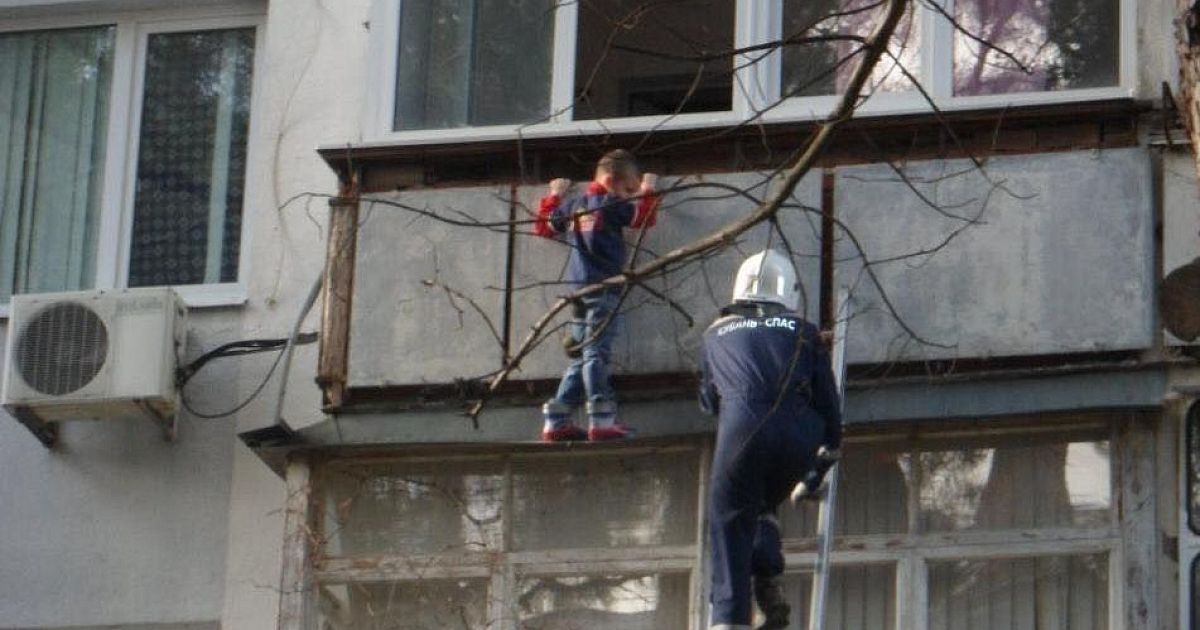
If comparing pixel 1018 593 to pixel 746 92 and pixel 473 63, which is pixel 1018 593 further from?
pixel 473 63

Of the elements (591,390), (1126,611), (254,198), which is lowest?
(1126,611)

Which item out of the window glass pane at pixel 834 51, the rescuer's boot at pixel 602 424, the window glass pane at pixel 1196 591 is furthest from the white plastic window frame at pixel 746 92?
the window glass pane at pixel 1196 591

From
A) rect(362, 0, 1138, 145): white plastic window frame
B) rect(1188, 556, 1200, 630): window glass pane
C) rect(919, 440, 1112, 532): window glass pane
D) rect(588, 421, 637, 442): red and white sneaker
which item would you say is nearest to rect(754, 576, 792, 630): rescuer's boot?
rect(919, 440, 1112, 532): window glass pane

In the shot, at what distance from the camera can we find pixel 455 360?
13273 millimetres

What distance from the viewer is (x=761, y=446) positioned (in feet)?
39.8

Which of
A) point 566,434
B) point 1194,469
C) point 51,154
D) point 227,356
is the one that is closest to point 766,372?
point 566,434

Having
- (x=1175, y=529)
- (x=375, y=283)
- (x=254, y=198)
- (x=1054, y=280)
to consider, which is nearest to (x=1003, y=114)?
(x=1054, y=280)

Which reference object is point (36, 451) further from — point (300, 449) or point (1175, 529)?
point (1175, 529)

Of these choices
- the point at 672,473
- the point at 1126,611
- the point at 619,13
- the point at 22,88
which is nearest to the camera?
the point at 1126,611

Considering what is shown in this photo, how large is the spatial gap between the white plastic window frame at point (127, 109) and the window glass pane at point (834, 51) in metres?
2.86

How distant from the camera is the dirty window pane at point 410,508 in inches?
525

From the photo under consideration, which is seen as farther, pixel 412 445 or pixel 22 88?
pixel 22 88

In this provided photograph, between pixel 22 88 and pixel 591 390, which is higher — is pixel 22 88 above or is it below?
above

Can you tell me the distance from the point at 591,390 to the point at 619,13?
2.39 metres
